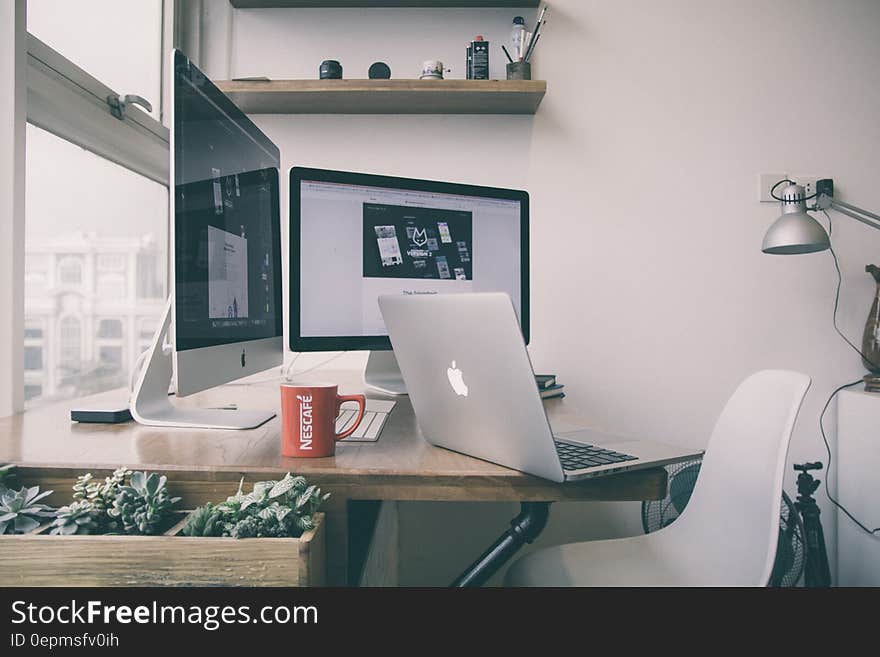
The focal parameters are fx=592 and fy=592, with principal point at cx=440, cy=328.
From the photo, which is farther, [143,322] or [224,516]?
[143,322]

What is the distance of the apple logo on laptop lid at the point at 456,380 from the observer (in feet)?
2.48

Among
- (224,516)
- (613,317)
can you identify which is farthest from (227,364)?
(613,317)

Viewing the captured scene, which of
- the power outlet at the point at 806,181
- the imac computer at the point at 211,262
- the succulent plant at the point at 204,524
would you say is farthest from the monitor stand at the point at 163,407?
the power outlet at the point at 806,181

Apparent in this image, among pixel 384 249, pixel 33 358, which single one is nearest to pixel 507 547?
pixel 384 249

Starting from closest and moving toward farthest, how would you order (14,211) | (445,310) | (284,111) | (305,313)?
1. (445,310)
2. (14,211)
3. (305,313)
4. (284,111)

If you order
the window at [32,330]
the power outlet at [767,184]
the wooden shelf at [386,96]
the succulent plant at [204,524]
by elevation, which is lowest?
the succulent plant at [204,524]

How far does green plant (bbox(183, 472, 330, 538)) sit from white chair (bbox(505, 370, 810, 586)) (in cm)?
54

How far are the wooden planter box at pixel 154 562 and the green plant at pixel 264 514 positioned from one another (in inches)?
0.9

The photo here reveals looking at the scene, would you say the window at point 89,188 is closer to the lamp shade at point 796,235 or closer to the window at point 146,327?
the window at point 146,327

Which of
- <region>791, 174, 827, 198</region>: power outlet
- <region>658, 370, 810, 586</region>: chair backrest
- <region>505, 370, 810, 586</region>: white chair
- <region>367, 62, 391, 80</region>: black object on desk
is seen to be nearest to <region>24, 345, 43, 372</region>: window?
<region>505, 370, 810, 586</region>: white chair
